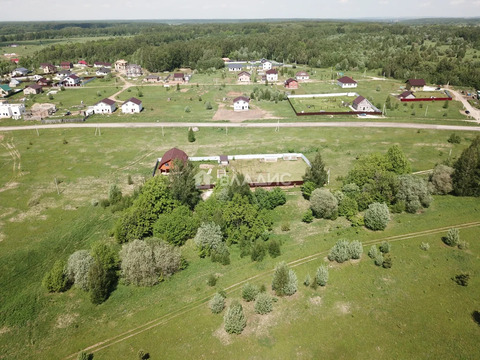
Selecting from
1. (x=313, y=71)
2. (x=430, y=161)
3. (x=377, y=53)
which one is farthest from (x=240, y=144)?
(x=377, y=53)

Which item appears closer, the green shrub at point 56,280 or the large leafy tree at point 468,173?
the green shrub at point 56,280

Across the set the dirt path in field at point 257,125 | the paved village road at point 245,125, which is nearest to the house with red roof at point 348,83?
the dirt path in field at point 257,125

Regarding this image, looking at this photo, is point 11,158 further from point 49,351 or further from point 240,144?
point 49,351

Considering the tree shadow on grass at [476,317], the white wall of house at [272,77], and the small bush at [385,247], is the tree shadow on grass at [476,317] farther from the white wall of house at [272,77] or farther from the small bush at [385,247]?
the white wall of house at [272,77]

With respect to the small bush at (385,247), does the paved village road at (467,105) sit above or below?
above

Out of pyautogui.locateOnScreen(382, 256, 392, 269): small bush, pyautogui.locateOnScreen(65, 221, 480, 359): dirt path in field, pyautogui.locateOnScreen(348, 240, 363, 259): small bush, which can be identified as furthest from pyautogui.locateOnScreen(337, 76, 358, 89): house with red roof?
pyautogui.locateOnScreen(382, 256, 392, 269): small bush

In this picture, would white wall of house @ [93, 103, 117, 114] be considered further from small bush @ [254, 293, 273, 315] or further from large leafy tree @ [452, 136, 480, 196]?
large leafy tree @ [452, 136, 480, 196]
